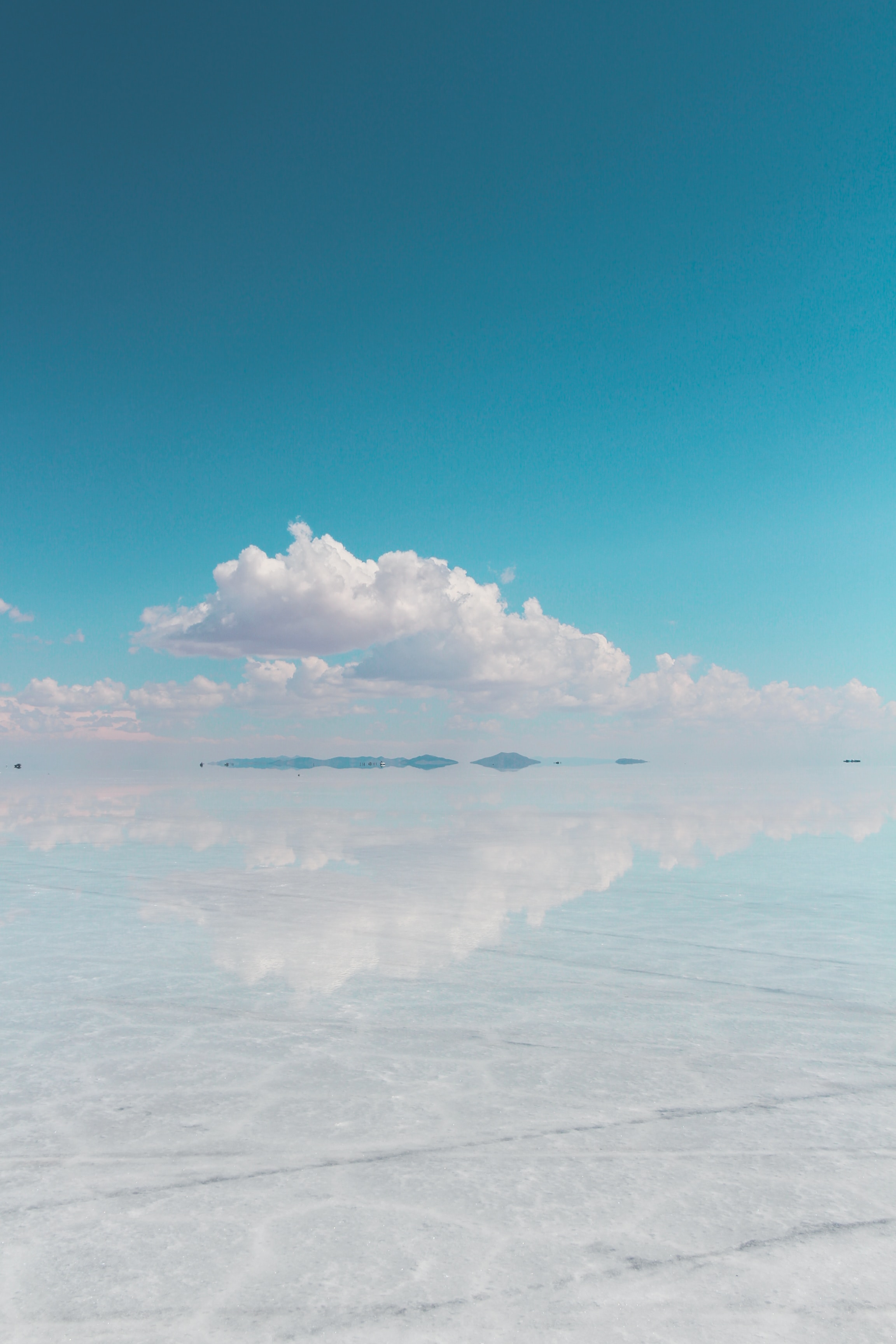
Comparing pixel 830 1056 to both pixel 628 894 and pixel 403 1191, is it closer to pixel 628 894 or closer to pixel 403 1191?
pixel 403 1191

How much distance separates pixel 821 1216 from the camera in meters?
4.50

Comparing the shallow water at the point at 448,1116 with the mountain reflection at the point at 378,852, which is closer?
the shallow water at the point at 448,1116

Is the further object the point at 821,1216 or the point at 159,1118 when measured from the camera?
the point at 159,1118

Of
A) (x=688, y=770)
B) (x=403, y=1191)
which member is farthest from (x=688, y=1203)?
(x=688, y=770)

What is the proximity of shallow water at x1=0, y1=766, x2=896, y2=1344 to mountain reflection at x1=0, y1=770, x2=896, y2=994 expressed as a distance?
16 centimetres

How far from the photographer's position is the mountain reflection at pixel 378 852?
11.3 metres

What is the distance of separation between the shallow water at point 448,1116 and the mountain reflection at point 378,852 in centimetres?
16

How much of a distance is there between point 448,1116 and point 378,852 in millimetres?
15407

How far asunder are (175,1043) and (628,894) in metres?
9.54

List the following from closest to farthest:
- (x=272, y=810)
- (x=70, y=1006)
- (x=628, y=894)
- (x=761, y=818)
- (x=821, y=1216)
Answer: (x=821, y=1216) → (x=70, y=1006) → (x=628, y=894) → (x=761, y=818) → (x=272, y=810)

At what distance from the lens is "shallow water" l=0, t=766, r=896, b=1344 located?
3865 millimetres

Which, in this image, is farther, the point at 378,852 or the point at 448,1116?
the point at 378,852

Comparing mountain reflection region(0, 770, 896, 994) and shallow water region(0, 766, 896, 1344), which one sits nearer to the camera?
shallow water region(0, 766, 896, 1344)

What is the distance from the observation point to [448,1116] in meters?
5.80
